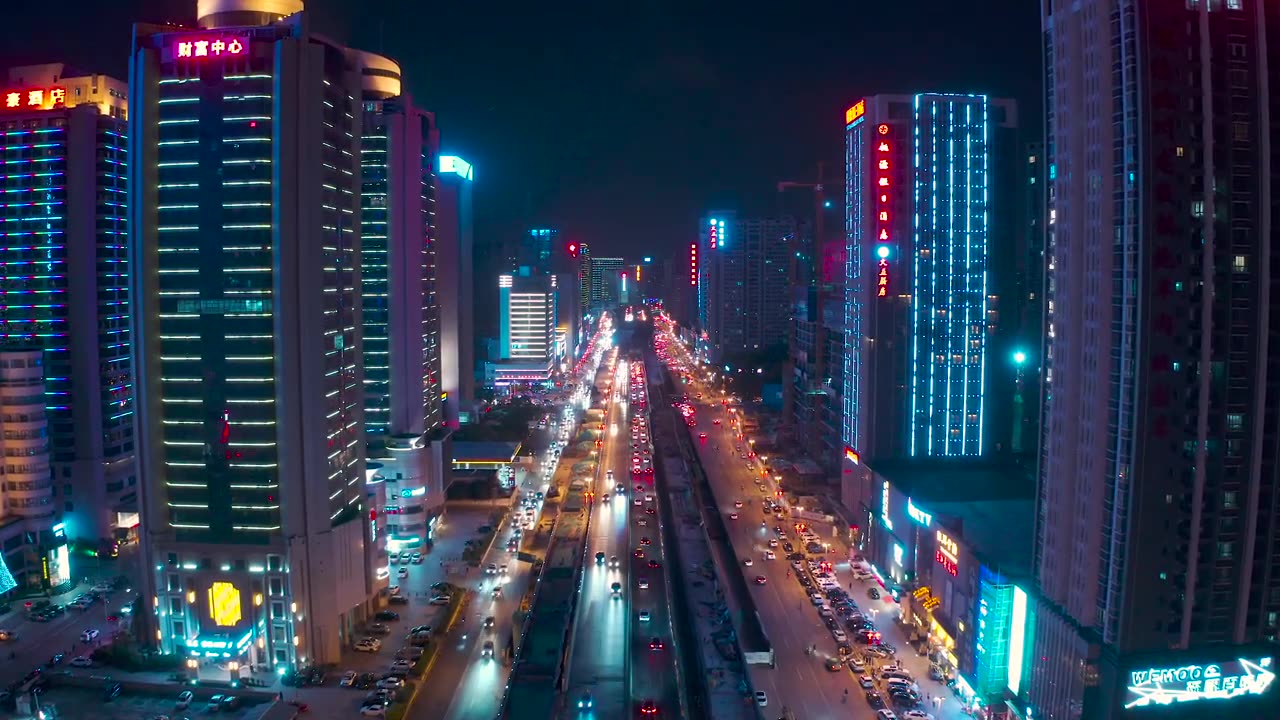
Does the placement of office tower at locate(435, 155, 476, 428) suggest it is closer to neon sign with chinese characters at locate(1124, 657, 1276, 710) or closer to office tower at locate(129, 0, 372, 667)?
office tower at locate(129, 0, 372, 667)

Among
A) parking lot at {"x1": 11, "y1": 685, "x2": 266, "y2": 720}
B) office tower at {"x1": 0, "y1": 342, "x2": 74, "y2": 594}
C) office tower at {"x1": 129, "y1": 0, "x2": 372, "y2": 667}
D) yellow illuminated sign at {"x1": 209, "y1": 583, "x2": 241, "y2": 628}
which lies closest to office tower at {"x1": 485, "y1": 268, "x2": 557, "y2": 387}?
office tower at {"x1": 0, "y1": 342, "x2": 74, "y2": 594}

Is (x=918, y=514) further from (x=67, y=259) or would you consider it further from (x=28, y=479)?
(x=67, y=259)

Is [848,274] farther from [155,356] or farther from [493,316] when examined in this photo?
[493,316]

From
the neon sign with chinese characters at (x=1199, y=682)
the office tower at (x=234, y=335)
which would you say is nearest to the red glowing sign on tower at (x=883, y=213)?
the neon sign with chinese characters at (x=1199, y=682)

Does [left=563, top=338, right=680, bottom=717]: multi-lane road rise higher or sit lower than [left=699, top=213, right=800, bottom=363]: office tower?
lower

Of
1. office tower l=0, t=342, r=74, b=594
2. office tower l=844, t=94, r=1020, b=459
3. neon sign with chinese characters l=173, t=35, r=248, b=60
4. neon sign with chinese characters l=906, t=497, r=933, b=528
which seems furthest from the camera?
office tower l=844, t=94, r=1020, b=459

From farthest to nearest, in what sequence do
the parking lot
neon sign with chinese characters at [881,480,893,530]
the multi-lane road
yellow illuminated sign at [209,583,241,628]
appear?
neon sign with chinese characters at [881,480,893,530] < yellow illuminated sign at [209,583,241,628] < the parking lot < the multi-lane road

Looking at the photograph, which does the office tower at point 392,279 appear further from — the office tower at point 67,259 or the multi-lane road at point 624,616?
the office tower at point 67,259
